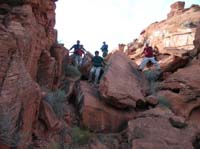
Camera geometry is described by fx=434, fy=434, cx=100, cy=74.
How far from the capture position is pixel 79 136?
1438cm

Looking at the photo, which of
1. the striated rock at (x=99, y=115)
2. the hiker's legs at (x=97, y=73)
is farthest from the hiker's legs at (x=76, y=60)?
the striated rock at (x=99, y=115)

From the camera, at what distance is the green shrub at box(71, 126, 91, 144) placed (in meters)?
14.2

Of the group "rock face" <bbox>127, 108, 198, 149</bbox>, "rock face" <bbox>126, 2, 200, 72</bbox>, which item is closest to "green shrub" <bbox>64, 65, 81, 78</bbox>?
"rock face" <bbox>127, 108, 198, 149</bbox>

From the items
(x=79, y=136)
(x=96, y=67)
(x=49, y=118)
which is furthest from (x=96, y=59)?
(x=49, y=118)

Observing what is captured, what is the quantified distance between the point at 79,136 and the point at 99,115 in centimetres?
159

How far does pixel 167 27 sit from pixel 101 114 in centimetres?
2137

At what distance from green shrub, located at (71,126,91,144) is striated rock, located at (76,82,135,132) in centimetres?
77

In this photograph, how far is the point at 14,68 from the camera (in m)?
12.6

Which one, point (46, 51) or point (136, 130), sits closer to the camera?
point (136, 130)

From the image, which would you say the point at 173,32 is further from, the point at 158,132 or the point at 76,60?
the point at 158,132

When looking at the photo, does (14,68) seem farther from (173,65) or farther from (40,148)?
(173,65)

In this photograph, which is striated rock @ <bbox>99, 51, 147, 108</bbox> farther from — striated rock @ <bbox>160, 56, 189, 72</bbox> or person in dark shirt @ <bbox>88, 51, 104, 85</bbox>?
striated rock @ <bbox>160, 56, 189, 72</bbox>

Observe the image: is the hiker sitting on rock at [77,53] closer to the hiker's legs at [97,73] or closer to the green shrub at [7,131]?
the hiker's legs at [97,73]

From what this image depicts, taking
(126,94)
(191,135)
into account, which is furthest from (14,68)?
(191,135)
